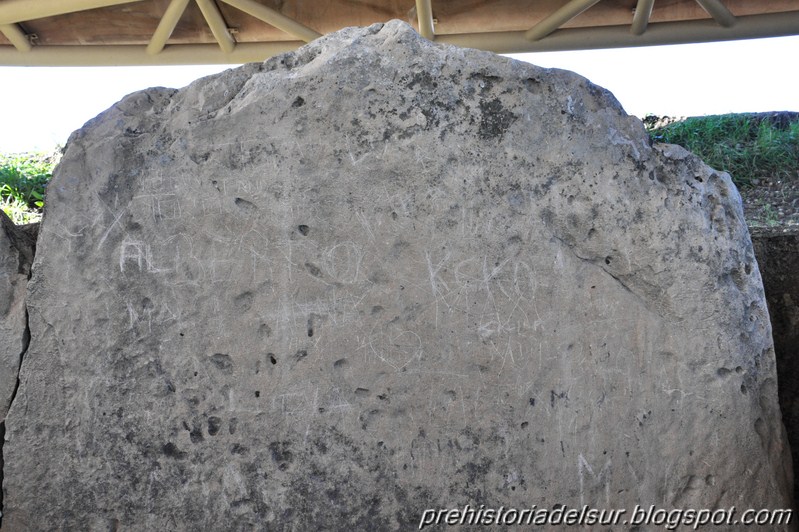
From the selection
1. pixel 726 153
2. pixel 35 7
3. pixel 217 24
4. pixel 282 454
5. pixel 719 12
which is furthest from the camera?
pixel 726 153

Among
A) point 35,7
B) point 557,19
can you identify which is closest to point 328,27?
point 557,19

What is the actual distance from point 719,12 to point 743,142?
1141 millimetres

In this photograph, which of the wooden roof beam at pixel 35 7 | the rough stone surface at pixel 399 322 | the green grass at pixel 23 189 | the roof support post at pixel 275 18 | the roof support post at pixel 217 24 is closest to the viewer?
the rough stone surface at pixel 399 322

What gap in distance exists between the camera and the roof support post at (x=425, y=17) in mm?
5270

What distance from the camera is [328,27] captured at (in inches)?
236

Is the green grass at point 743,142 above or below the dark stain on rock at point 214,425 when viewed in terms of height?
above

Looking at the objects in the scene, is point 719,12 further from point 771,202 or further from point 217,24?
point 217,24

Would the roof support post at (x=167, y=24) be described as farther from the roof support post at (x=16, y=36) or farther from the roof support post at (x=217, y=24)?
the roof support post at (x=16, y=36)

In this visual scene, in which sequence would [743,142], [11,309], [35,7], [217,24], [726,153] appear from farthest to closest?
[743,142] → [726,153] → [217,24] → [35,7] → [11,309]

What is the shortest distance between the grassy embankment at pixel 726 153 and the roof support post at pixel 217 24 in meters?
1.60

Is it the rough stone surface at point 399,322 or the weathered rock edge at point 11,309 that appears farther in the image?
the weathered rock edge at point 11,309

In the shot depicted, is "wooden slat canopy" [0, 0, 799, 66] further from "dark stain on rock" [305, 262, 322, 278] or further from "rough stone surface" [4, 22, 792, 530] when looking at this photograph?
"dark stain on rock" [305, 262, 322, 278]

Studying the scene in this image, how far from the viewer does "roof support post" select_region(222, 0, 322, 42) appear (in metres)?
5.29

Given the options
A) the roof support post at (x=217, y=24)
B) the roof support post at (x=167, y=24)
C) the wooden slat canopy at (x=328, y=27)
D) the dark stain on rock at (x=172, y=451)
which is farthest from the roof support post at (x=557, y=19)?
the dark stain on rock at (x=172, y=451)
